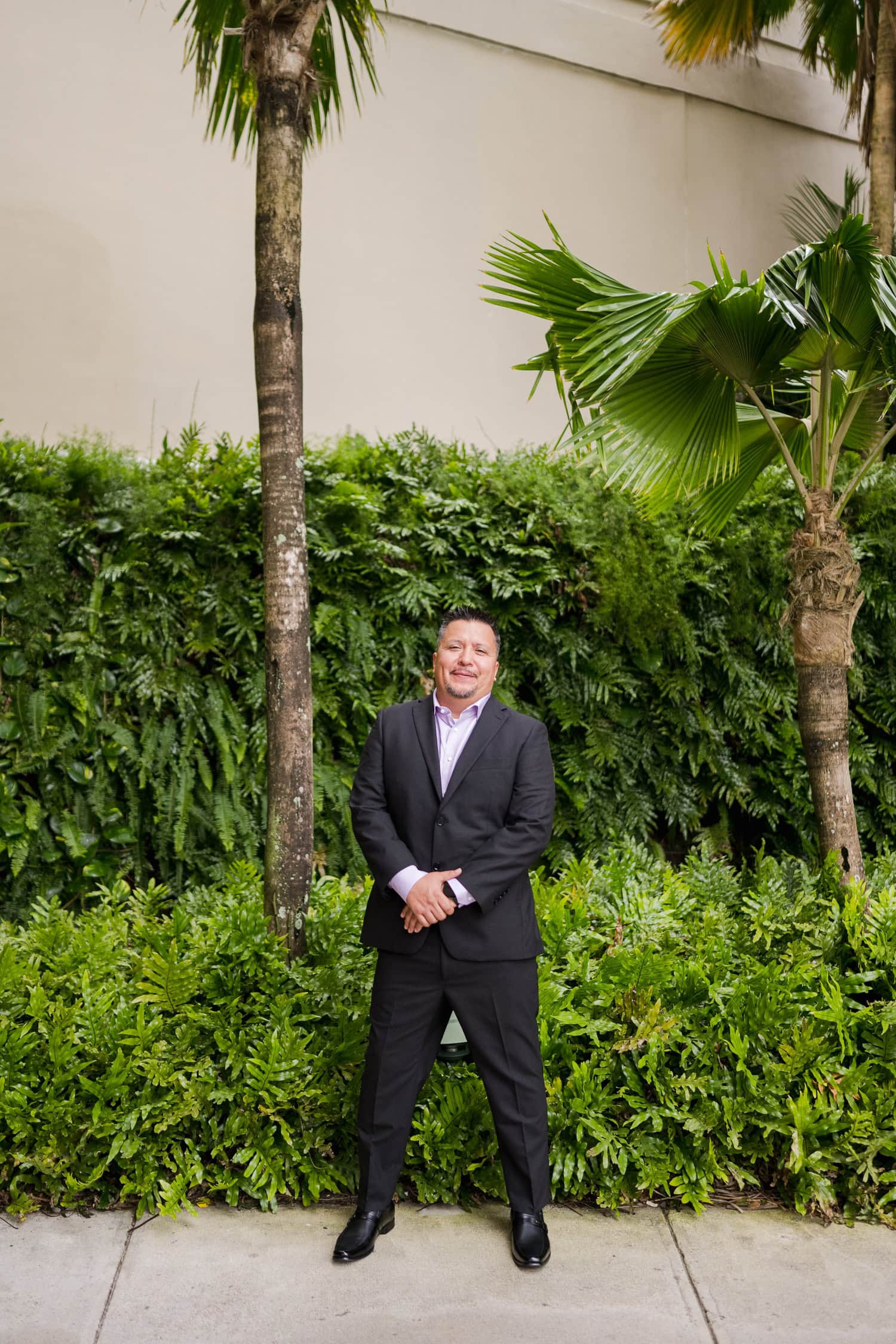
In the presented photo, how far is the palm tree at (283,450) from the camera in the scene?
4.05 metres

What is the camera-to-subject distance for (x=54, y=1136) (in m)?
3.36

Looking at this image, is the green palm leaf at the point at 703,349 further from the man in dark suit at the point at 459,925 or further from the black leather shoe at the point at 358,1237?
the black leather shoe at the point at 358,1237

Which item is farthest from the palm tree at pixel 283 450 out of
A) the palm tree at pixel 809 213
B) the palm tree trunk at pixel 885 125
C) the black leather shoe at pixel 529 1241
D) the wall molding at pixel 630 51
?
the palm tree at pixel 809 213

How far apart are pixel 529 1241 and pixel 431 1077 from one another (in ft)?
2.18

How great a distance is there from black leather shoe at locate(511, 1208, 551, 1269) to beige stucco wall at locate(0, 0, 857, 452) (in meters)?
5.82

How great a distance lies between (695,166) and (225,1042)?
29.7 ft

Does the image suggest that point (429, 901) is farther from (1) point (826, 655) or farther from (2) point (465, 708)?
(1) point (826, 655)

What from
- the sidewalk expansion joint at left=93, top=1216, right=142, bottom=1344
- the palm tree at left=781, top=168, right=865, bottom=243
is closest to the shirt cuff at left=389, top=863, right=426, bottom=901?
the sidewalk expansion joint at left=93, top=1216, right=142, bottom=1344

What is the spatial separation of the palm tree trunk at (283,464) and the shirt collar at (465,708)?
92 cm

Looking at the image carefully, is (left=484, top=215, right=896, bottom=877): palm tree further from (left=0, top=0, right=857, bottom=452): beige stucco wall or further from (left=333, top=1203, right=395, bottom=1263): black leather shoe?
(left=0, top=0, right=857, bottom=452): beige stucco wall

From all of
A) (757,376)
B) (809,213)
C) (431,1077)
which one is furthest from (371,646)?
(809,213)

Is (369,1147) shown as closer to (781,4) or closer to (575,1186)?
(575,1186)

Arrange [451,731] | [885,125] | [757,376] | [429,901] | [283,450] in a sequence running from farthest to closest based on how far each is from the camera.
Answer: [885,125] → [757,376] → [283,450] → [451,731] → [429,901]

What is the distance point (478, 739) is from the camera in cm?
323
